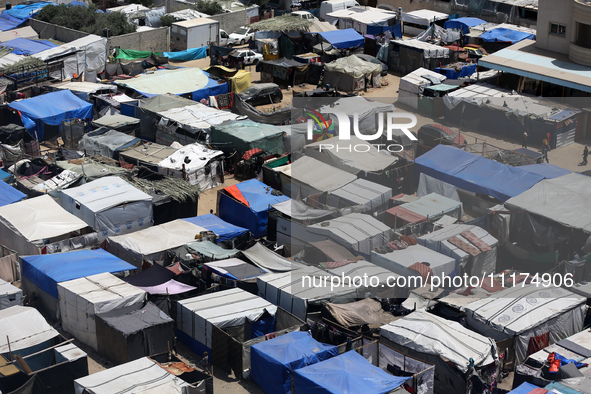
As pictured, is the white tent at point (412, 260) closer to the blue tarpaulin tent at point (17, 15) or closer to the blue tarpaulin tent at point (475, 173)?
the blue tarpaulin tent at point (475, 173)

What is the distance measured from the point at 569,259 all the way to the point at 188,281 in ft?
39.5

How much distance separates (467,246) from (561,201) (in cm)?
458

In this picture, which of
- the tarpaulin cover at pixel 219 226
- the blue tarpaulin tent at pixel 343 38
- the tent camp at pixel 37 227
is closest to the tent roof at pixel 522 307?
the tarpaulin cover at pixel 219 226

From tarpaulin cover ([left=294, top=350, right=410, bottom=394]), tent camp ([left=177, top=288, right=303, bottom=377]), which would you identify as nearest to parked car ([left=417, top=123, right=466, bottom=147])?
tent camp ([left=177, top=288, right=303, bottom=377])

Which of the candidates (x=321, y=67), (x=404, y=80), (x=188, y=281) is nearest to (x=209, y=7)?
(x=321, y=67)

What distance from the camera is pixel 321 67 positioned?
44.5 meters

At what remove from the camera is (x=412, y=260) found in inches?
922

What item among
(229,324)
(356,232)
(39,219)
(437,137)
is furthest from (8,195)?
(437,137)

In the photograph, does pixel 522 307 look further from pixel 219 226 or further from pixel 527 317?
pixel 219 226

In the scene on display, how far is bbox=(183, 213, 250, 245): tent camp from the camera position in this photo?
25672 mm

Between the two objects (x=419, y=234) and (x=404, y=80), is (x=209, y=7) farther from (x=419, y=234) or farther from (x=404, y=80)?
(x=419, y=234)

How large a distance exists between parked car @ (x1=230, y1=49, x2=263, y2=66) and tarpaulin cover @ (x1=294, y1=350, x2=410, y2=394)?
29.9 metres

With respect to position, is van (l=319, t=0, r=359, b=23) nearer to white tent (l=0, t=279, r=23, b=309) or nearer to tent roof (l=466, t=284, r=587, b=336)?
tent roof (l=466, t=284, r=587, b=336)

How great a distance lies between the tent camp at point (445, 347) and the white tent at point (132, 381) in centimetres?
557
